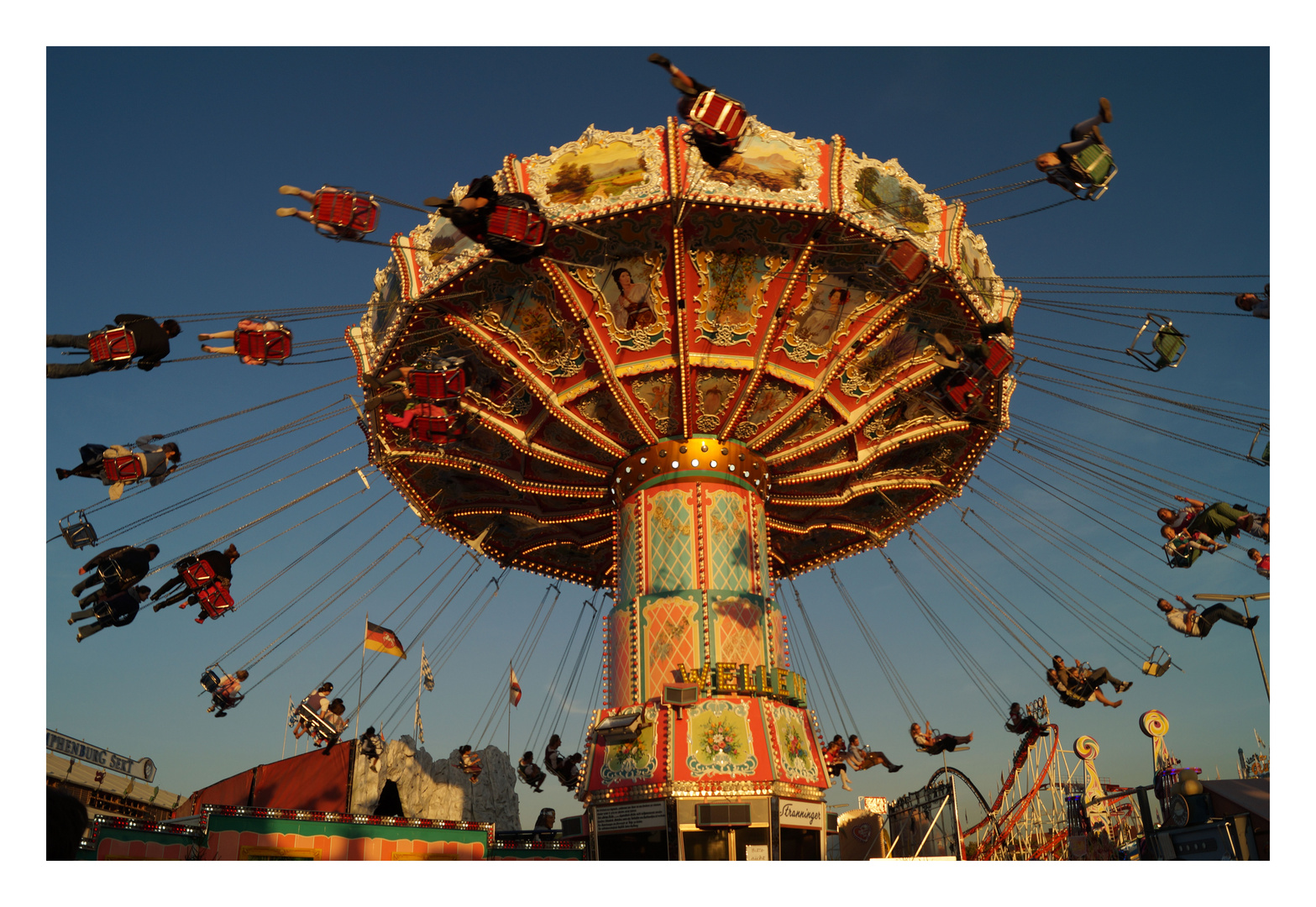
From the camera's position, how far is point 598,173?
16750mm

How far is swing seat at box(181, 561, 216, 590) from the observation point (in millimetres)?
17469

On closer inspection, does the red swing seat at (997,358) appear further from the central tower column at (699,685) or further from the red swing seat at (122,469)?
the red swing seat at (122,469)

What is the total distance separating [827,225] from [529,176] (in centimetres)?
539

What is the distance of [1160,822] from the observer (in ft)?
52.4

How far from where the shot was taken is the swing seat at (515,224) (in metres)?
14.0

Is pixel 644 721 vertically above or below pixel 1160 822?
above

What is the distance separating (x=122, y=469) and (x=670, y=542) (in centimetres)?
963

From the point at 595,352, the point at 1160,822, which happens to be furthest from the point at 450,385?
the point at 1160,822

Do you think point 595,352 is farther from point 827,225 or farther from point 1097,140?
point 1097,140

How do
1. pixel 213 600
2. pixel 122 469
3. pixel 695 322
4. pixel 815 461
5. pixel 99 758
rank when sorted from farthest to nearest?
1. pixel 99 758
2. pixel 815 461
3. pixel 695 322
4. pixel 213 600
5. pixel 122 469

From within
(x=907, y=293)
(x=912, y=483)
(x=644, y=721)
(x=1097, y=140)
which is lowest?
(x=644, y=721)

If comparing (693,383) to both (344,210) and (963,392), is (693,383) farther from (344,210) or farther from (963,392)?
(344,210)

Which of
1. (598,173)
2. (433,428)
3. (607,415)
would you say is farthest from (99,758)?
(598,173)

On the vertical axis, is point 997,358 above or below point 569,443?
above
